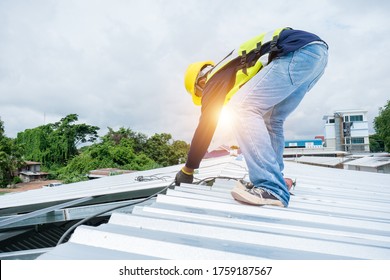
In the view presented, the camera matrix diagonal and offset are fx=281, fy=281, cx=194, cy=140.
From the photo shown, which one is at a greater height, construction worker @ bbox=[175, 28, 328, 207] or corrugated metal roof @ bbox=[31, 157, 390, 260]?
construction worker @ bbox=[175, 28, 328, 207]

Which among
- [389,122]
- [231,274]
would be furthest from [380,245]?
[389,122]

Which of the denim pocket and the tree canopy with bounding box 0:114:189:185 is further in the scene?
the tree canopy with bounding box 0:114:189:185

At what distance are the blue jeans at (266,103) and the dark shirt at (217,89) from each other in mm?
52

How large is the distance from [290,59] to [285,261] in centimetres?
122

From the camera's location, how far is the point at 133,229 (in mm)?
1271

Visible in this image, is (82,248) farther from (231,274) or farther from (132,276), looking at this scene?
(231,274)

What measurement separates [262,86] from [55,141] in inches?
1544

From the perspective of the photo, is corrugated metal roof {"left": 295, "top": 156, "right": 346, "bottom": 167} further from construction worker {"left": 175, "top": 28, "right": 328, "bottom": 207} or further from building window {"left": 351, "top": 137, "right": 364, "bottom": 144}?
building window {"left": 351, "top": 137, "right": 364, "bottom": 144}

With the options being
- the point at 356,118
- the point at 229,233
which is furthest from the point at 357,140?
the point at 229,233

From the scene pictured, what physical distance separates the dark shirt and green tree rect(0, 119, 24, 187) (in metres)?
33.5

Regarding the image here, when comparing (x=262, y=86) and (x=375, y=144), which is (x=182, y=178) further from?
(x=375, y=144)

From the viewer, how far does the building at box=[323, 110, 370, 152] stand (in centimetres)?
3847

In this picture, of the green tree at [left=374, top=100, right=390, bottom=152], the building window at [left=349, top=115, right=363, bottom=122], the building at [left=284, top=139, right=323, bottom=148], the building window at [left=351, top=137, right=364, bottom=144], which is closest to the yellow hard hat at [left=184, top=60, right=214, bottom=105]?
the green tree at [left=374, top=100, right=390, bottom=152]

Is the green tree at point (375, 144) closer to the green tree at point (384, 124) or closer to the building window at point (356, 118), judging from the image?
the building window at point (356, 118)
